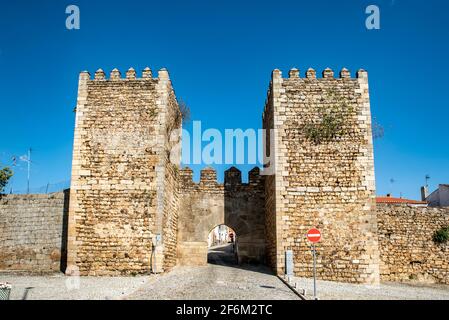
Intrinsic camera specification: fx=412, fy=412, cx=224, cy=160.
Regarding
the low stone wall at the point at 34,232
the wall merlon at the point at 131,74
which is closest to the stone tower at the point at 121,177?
the wall merlon at the point at 131,74

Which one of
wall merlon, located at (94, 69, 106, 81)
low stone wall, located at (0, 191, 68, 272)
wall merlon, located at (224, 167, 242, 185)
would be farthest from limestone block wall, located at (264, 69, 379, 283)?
low stone wall, located at (0, 191, 68, 272)

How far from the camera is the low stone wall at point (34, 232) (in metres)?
14.2

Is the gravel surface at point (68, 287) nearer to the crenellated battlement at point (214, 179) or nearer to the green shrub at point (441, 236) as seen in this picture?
the crenellated battlement at point (214, 179)

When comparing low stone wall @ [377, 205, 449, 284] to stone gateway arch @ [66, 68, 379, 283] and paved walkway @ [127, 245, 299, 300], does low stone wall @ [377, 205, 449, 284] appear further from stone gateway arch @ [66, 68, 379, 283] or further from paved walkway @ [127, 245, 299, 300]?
paved walkway @ [127, 245, 299, 300]

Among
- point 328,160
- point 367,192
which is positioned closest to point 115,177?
point 328,160

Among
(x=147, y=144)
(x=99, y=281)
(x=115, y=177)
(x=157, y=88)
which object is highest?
(x=157, y=88)

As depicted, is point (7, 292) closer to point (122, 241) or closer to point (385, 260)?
point (122, 241)

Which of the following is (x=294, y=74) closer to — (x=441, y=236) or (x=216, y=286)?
(x=216, y=286)

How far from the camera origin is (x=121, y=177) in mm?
13633

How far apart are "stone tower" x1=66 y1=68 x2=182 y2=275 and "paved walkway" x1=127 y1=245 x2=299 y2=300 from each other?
132cm

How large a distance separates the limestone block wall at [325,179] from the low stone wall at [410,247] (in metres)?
2.04

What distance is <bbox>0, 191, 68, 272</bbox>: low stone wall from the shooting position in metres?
14.2

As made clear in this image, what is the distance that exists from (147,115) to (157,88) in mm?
1037
